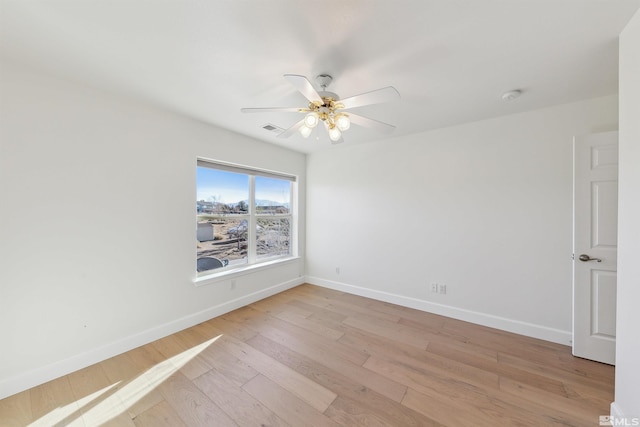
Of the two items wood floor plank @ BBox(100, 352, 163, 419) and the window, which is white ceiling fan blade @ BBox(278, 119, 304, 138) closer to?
the window

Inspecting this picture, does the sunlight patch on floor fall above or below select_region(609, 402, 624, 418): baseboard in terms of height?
below

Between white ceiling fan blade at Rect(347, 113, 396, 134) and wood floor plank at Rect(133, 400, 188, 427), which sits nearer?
wood floor plank at Rect(133, 400, 188, 427)

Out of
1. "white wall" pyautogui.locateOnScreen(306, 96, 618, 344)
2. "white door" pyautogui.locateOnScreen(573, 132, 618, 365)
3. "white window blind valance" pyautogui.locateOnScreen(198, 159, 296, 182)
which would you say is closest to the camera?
"white door" pyautogui.locateOnScreen(573, 132, 618, 365)

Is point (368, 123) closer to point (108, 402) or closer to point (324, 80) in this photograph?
point (324, 80)

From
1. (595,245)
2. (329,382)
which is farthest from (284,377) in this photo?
(595,245)

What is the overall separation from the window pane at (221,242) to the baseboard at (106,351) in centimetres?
55

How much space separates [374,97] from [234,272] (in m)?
2.73

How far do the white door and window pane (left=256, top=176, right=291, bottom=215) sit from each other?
3599 millimetres

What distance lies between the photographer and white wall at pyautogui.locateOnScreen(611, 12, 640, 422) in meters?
1.28

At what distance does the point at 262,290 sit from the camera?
139 inches

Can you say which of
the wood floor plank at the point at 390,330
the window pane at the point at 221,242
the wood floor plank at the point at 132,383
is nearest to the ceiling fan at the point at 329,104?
the window pane at the point at 221,242

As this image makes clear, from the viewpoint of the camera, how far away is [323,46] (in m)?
1.51

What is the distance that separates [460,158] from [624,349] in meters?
2.12

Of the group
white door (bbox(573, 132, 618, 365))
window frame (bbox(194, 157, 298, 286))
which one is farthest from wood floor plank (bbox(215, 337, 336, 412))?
white door (bbox(573, 132, 618, 365))
